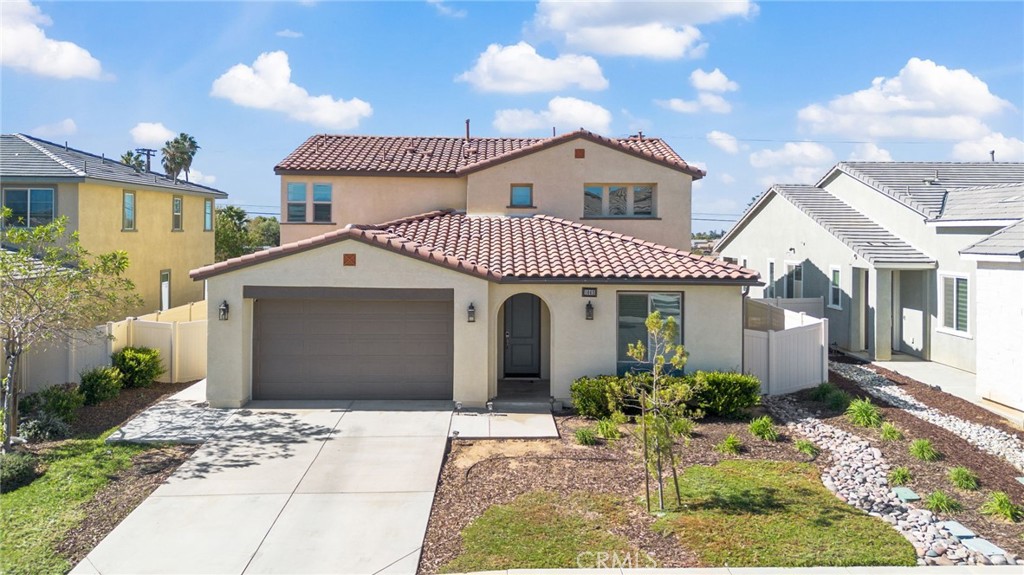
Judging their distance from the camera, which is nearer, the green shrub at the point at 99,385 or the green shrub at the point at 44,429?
the green shrub at the point at 44,429

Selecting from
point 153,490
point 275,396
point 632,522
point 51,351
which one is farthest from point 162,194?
point 632,522

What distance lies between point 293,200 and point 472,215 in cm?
515

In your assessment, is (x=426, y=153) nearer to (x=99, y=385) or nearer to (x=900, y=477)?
(x=99, y=385)

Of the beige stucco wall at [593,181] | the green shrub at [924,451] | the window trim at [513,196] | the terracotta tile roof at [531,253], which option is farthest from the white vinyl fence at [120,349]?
the green shrub at [924,451]

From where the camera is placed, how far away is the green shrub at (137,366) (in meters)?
15.5

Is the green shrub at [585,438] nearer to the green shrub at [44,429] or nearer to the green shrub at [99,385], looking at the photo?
the green shrub at [44,429]

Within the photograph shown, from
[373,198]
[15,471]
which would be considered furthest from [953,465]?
[373,198]

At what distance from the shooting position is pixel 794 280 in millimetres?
25375

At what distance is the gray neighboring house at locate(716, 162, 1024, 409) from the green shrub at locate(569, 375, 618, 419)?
7863mm

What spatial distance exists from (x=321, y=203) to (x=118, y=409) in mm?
7894

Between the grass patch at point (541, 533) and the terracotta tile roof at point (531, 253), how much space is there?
561 cm

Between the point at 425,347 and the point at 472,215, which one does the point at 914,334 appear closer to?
the point at 472,215

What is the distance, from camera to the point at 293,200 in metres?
19.6
